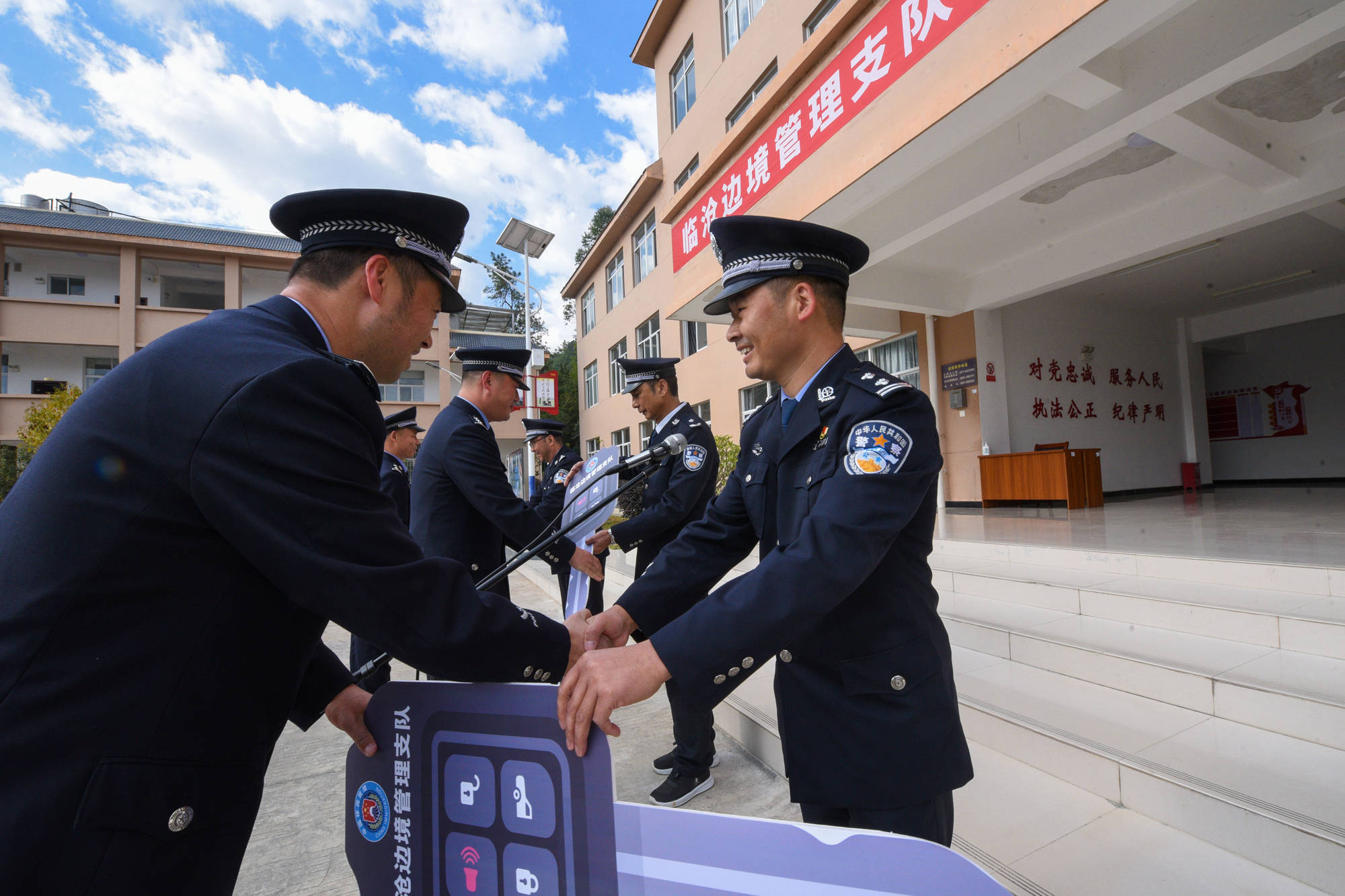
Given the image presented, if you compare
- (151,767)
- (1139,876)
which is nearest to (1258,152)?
(1139,876)

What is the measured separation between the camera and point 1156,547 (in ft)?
14.8

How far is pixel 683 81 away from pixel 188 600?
17.1 m

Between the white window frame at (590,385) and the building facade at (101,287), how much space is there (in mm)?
5149

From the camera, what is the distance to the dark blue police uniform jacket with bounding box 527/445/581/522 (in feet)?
18.9

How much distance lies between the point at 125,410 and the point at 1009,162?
6.44 m

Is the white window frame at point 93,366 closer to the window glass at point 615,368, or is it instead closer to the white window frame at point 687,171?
the window glass at point 615,368

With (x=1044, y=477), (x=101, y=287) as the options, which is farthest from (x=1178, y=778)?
(x=101, y=287)

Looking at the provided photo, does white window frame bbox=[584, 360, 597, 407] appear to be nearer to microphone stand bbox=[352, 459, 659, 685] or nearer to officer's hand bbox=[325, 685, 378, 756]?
microphone stand bbox=[352, 459, 659, 685]

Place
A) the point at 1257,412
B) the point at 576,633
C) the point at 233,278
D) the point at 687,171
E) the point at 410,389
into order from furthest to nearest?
the point at 410,389
the point at 233,278
the point at 687,171
the point at 1257,412
the point at 576,633

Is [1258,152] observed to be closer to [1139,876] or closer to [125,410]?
[1139,876]

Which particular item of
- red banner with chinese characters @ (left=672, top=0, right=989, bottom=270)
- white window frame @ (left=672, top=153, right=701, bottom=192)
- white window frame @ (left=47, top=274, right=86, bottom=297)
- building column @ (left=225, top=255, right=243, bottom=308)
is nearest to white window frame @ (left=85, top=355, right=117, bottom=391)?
white window frame @ (left=47, top=274, right=86, bottom=297)

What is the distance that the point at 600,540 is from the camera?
10.3ft

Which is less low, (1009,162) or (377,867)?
(1009,162)

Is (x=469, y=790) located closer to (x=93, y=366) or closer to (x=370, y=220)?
(x=370, y=220)
